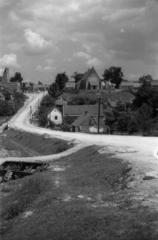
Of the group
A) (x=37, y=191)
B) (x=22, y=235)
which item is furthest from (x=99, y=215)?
(x=37, y=191)

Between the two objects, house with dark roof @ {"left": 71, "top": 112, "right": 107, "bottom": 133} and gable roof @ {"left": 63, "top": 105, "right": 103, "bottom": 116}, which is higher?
gable roof @ {"left": 63, "top": 105, "right": 103, "bottom": 116}

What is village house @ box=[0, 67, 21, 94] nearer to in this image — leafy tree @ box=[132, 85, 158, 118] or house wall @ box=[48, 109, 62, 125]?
house wall @ box=[48, 109, 62, 125]

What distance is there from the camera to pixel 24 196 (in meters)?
14.1

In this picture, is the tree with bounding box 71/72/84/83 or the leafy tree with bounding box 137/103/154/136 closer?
the leafy tree with bounding box 137/103/154/136

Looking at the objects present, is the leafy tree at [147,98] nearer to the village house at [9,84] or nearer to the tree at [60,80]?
the tree at [60,80]

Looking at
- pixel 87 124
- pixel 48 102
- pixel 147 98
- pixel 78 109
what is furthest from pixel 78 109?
pixel 48 102

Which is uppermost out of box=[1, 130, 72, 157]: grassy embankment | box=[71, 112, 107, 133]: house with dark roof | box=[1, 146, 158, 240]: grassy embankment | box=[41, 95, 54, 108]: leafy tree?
box=[41, 95, 54, 108]: leafy tree

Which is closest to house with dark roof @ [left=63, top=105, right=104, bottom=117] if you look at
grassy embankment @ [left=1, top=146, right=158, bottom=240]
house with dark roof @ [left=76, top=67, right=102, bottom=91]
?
house with dark roof @ [left=76, top=67, right=102, bottom=91]

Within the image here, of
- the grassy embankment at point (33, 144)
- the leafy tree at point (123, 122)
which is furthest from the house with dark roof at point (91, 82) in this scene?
the leafy tree at point (123, 122)

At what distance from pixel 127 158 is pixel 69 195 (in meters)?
5.59

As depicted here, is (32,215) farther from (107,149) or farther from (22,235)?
(107,149)

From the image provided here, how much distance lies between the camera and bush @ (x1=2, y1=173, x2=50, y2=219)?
12586mm

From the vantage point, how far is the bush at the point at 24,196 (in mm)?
12586

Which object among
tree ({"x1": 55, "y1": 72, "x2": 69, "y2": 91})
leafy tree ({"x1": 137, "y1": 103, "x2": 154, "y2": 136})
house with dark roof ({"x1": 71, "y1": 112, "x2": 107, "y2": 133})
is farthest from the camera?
tree ({"x1": 55, "y1": 72, "x2": 69, "y2": 91})
